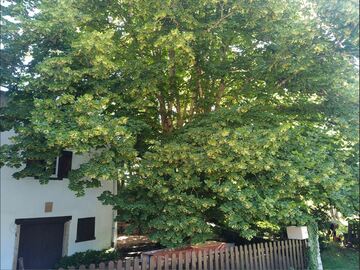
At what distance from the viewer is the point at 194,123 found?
9539mm

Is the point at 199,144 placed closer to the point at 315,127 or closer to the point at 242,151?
the point at 242,151

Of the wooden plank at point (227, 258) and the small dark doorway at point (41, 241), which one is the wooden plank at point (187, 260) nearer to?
the wooden plank at point (227, 258)

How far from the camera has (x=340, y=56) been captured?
8.49 metres

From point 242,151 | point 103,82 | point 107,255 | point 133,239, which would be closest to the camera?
point 242,151

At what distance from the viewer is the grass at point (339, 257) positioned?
1113cm

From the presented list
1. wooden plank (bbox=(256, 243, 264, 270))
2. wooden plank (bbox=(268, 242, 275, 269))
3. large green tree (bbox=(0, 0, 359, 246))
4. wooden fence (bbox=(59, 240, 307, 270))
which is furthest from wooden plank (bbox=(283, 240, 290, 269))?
large green tree (bbox=(0, 0, 359, 246))

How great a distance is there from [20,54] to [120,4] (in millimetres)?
3115

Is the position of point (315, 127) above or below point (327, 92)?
below

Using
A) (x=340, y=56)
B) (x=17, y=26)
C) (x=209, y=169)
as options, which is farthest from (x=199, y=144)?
(x=17, y=26)

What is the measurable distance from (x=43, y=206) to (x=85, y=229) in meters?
2.36

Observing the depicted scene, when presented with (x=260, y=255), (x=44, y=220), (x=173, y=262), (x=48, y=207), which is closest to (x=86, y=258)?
(x=44, y=220)

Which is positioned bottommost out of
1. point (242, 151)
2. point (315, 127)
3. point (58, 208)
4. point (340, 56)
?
point (58, 208)

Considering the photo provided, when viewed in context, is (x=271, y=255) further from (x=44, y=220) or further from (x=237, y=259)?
(x=44, y=220)

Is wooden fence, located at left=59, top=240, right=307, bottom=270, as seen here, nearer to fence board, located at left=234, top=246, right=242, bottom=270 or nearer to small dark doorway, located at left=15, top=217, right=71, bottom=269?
fence board, located at left=234, top=246, right=242, bottom=270
